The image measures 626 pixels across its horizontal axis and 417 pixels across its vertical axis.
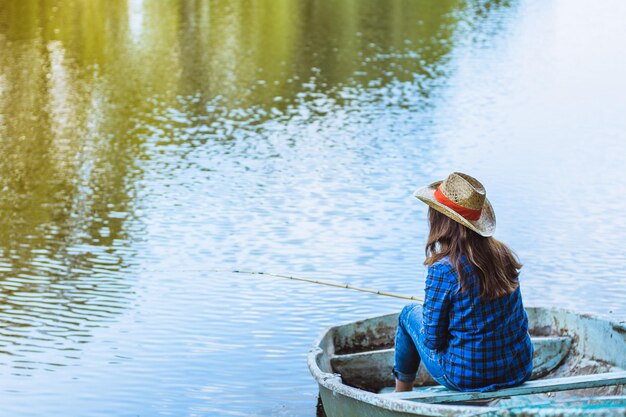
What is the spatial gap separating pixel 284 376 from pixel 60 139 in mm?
7935

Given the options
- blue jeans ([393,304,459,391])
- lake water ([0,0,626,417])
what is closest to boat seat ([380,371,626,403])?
blue jeans ([393,304,459,391])

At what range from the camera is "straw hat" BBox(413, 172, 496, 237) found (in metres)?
4.88

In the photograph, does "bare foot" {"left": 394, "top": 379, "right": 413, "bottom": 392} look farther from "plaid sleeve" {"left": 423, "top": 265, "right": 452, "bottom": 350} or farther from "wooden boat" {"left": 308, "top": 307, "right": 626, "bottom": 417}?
"plaid sleeve" {"left": 423, "top": 265, "right": 452, "bottom": 350}

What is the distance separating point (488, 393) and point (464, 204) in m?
0.81

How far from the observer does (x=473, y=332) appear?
4.89 metres

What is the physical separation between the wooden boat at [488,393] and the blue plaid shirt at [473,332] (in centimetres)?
8

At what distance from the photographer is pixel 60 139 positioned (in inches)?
542

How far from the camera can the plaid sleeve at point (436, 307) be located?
487 cm

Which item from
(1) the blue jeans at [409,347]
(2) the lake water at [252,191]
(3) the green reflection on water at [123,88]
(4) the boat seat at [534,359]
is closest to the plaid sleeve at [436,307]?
(1) the blue jeans at [409,347]

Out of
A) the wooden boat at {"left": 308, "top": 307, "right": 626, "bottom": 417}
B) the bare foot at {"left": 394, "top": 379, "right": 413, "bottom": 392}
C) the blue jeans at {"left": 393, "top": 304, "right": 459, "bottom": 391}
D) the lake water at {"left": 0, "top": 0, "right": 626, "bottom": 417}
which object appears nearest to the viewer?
the wooden boat at {"left": 308, "top": 307, "right": 626, "bottom": 417}

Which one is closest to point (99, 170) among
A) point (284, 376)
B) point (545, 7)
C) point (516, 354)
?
point (284, 376)

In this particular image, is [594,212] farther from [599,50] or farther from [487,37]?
[487,37]

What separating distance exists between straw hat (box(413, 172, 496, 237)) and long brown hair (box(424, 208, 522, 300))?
0.05m

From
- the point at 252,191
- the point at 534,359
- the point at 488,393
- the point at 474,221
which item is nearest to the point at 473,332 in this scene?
the point at 488,393
